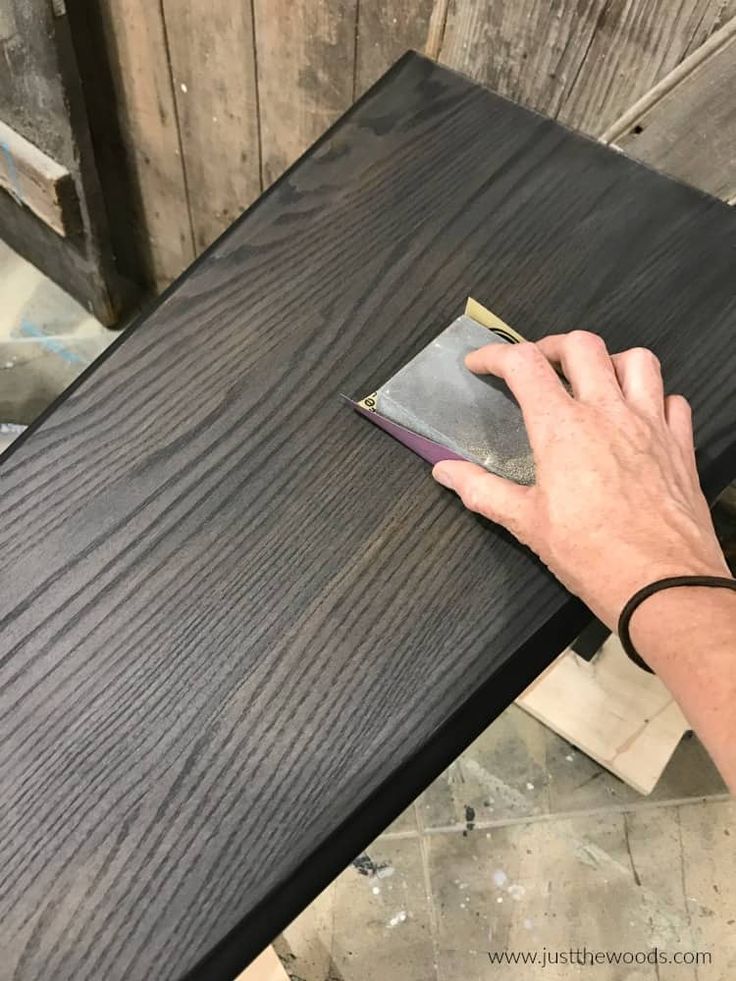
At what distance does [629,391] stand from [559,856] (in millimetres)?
813

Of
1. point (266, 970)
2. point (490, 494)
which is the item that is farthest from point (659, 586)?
point (266, 970)

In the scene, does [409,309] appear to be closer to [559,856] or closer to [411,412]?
[411,412]

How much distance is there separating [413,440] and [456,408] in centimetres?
4

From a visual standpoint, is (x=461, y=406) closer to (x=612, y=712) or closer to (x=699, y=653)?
(x=699, y=653)

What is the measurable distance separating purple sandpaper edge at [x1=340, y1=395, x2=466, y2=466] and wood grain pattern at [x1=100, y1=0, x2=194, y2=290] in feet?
2.69

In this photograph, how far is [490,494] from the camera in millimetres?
613

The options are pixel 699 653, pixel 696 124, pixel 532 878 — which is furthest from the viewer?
pixel 532 878

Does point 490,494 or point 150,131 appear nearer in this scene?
point 490,494

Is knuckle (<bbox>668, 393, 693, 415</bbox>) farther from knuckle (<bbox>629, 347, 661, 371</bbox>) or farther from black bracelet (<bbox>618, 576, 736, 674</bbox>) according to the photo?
black bracelet (<bbox>618, 576, 736, 674</bbox>)

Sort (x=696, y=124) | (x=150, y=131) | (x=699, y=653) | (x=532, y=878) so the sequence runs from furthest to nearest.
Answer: (x=150, y=131)
(x=532, y=878)
(x=696, y=124)
(x=699, y=653)

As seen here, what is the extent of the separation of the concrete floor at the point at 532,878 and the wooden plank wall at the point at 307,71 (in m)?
0.86

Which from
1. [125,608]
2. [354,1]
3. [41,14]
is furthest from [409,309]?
[41,14]

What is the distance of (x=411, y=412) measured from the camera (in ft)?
2.14

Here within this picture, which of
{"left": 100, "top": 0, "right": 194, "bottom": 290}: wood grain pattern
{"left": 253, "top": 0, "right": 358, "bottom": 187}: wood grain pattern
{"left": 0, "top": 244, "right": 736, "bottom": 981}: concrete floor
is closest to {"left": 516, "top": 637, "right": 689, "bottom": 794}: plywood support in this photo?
{"left": 0, "top": 244, "right": 736, "bottom": 981}: concrete floor
